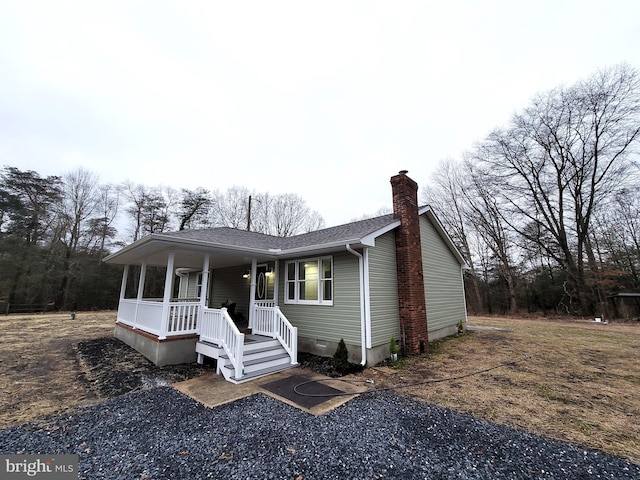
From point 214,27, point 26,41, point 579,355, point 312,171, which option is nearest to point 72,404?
point 26,41

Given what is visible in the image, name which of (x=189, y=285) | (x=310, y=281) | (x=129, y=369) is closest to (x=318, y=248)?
(x=310, y=281)

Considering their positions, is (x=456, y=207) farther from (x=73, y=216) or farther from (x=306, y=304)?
(x=73, y=216)

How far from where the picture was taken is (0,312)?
54.4 ft

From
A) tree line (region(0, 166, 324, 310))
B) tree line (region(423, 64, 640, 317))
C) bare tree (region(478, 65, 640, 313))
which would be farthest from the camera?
tree line (region(0, 166, 324, 310))

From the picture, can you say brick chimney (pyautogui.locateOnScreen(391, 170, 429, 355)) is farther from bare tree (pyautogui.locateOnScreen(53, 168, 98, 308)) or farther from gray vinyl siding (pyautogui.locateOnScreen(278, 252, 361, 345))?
bare tree (pyautogui.locateOnScreen(53, 168, 98, 308))

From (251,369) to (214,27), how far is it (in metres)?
11.0

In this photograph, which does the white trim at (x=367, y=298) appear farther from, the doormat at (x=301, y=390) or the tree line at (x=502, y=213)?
the tree line at (x=502, y=213)

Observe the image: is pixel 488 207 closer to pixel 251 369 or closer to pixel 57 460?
pixel 251 369

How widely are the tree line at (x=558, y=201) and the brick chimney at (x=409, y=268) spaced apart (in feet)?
53.9

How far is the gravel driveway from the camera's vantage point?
8.57 ft

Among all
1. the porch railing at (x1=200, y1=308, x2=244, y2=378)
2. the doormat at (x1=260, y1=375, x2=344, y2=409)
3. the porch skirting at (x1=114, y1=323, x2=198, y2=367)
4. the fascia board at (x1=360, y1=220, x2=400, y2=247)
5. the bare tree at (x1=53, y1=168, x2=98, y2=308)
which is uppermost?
the bare tree at (x1=53, y1=168, x2=98, y2=308)

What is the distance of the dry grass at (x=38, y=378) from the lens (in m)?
4.04

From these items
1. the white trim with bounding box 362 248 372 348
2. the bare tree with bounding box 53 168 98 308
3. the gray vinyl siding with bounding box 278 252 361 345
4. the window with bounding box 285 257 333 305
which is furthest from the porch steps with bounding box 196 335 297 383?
the bare tree with bounding box 53 168 98 308

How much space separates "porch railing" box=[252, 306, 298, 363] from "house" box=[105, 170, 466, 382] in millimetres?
26
